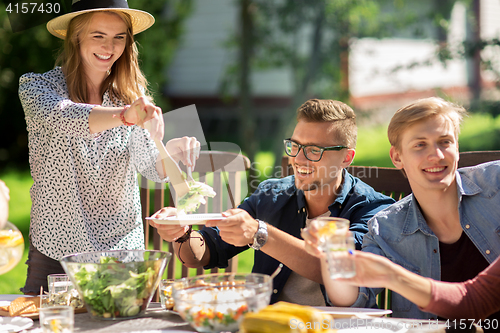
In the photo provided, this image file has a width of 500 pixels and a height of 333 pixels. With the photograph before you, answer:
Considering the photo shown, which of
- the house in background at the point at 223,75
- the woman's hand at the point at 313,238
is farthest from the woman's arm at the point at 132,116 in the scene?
the house in background at the point at 223,75

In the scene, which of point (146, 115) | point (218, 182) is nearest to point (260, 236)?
point (146, 115)

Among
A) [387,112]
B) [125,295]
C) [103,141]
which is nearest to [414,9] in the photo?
[387,112]

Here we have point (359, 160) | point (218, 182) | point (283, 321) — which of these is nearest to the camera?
point (283, 321)

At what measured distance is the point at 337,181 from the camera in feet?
8.88

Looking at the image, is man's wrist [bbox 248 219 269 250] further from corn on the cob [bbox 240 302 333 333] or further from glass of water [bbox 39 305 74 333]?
glass of water [bbox 39 305 74 333]

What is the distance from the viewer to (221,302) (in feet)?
4.93

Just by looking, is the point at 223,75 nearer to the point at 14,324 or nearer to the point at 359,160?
the point at 359,160

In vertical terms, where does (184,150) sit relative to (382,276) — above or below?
above

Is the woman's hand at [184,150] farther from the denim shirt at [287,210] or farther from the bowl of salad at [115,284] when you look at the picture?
the bowl of salad at [115,284]

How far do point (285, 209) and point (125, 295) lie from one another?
1.28 metres

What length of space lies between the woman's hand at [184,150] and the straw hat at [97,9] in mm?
794

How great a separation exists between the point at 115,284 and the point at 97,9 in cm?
149

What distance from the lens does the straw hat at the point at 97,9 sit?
100 inches

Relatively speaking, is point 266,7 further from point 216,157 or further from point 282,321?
point 282,321
